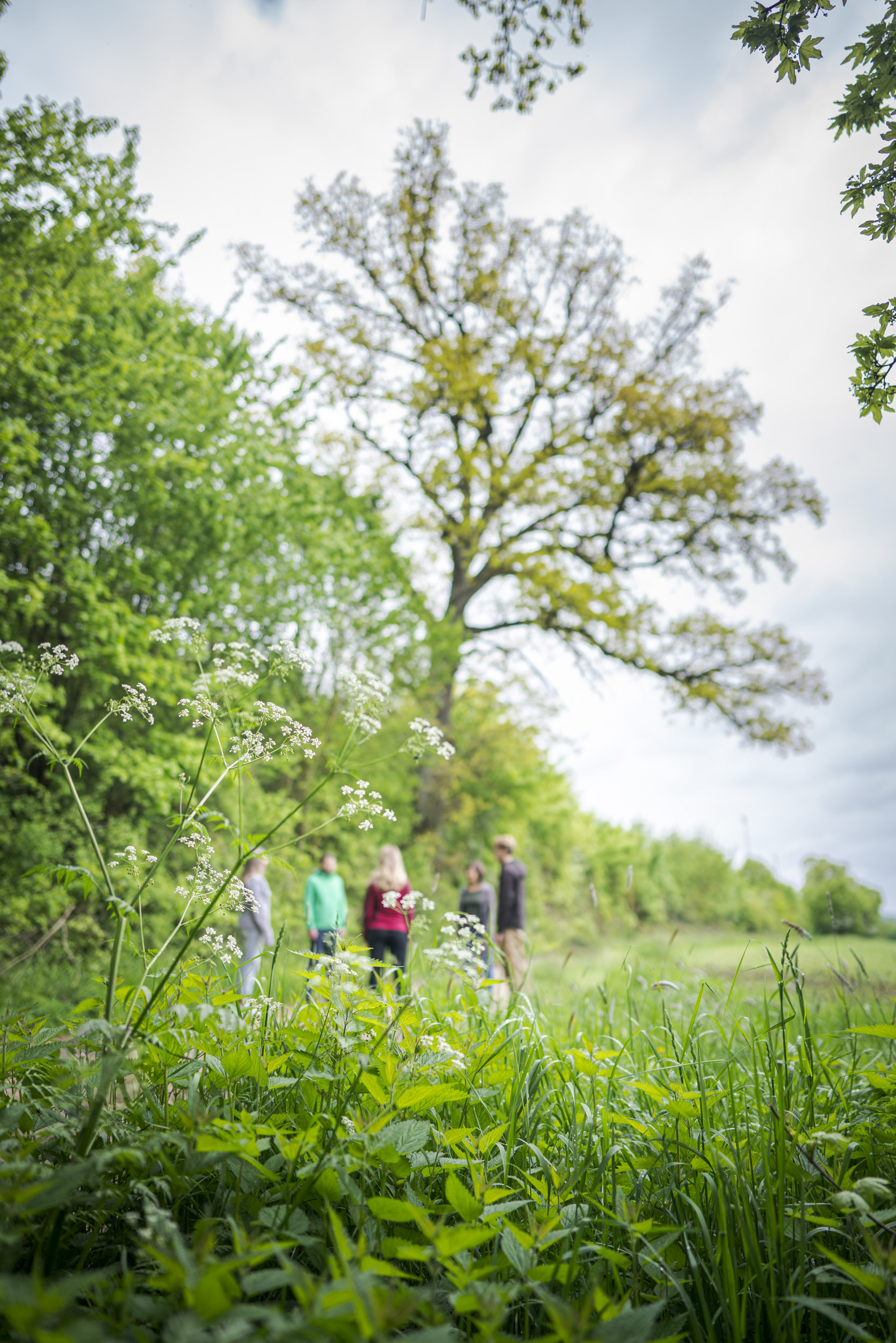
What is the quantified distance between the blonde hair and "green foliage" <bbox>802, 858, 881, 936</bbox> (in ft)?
45.4

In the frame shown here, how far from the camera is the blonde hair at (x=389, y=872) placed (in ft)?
21.9

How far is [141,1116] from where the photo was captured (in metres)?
1.71

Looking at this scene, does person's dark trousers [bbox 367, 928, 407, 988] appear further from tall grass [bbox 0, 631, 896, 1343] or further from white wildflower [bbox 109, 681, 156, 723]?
white wildflower [bbox 109, 681, 156, 723]

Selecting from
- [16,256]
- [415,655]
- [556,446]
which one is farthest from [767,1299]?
[556,446]

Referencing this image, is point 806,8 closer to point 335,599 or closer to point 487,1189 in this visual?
point 487,1189

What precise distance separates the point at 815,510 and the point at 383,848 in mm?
13966

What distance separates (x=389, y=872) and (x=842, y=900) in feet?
53.5

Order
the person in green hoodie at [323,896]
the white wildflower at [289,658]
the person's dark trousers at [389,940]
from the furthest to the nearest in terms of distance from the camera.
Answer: the person in green hoodie at [323,896], the person's dark trousers at [389,940], the white wildflower at [289,658]

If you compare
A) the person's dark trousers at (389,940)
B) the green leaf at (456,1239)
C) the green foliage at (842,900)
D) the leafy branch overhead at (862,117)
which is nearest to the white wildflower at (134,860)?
the green leaf at (456,1239)

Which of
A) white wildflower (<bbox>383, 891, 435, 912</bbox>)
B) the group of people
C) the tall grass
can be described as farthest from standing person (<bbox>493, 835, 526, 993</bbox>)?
the tall grass

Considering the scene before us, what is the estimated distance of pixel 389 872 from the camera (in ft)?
22.6

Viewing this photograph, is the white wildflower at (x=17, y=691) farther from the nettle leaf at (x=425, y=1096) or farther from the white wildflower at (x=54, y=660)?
the nettle leaf at (x=425, y=1096)

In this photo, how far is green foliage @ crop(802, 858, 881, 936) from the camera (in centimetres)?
1719

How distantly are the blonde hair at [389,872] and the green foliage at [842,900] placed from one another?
45.4 feet
